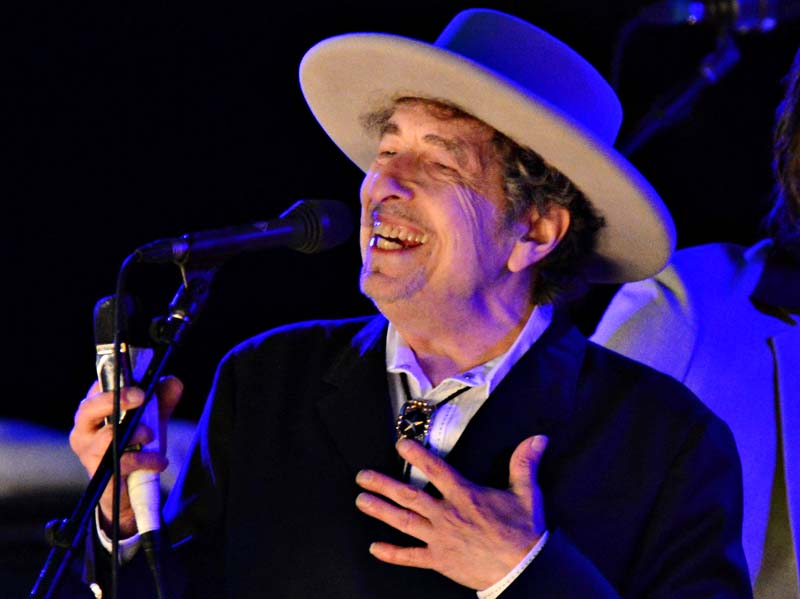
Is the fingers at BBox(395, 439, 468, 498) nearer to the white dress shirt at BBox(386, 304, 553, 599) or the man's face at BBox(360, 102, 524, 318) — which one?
the white dress shirt at BBox(386, 304, 553, 599)

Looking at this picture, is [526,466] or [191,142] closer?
[526,466]

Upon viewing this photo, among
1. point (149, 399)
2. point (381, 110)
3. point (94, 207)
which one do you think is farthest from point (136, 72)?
point (149, 399)

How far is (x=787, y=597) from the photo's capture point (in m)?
2.70

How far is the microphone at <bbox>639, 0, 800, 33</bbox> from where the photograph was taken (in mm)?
3676

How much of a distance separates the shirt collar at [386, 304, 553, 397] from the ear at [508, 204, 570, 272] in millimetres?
116

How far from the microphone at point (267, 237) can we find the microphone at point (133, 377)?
0.36 feet

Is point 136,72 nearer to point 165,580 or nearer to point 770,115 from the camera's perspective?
point 770,115

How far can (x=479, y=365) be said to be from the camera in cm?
249

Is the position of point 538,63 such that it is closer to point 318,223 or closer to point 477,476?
point 318,223

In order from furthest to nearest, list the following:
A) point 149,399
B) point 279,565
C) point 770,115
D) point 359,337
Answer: point 770,115 < point 359,337 < point 279,565 < point 149,399

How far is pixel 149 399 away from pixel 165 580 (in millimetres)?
341

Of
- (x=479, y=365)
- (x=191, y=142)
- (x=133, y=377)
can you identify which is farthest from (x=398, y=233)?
(x=191, y=142)

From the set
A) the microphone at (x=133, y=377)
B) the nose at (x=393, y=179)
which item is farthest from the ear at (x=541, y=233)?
the microphone at (x=133, y=377)

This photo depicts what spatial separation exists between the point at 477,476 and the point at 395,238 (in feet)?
1.54
